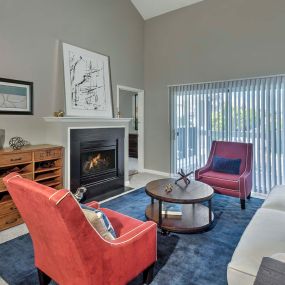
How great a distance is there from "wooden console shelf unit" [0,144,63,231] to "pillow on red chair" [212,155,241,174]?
263 cm

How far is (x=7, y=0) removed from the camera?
336cm

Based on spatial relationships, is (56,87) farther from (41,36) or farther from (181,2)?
(181,2)

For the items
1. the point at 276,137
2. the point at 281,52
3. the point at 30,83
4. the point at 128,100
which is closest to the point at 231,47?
the point at 281,52

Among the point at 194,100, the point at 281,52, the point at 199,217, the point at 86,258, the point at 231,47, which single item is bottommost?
the point at 199,217

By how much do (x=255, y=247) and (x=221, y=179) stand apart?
2.13m

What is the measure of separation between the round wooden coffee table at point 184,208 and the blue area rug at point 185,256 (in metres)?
0.10

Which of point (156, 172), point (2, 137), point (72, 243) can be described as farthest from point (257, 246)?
point (156, 172)

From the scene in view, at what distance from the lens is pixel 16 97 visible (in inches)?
138

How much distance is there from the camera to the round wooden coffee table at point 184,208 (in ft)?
8.82

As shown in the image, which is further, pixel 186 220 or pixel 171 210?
pixel 171 210

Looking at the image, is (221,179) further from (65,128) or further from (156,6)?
(156,6)

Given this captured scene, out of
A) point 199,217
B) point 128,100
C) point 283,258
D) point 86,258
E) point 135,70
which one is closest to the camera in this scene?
point 283,258

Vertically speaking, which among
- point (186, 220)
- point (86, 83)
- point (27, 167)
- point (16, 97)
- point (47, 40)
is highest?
point (47, 40)

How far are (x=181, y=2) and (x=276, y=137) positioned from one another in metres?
3.41
